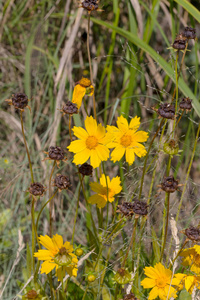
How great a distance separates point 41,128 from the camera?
207cm

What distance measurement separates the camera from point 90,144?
1.04 m

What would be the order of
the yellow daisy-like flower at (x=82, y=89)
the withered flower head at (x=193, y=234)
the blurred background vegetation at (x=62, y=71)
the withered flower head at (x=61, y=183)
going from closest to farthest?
the withered flower head at (x=193, y=234) < the withered flower head at (x=61, y=183) < the yellow daisy-like flower at (x=82, y=89) < the blurred background vegetation at (x=62, y=71)

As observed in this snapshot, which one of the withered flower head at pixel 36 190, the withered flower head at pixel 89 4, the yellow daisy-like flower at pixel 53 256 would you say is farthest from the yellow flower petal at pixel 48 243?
the withered flower head at pixel 89 4

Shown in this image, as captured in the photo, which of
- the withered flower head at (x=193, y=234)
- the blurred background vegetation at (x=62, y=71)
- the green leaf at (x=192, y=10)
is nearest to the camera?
the withered flower head at (x=193, y=234)

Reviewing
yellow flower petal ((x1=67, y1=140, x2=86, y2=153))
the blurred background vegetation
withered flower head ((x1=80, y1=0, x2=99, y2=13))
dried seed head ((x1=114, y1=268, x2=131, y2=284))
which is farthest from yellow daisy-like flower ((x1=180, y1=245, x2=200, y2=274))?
the blurred background vegetation

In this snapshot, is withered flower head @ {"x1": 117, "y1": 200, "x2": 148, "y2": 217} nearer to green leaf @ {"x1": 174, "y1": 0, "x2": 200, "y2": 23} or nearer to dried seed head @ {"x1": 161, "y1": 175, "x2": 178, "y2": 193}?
dried seed head @ {"x1": 161, "y1": 175, "x2": 178, "y2": 193}

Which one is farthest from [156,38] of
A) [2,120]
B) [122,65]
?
[2,120]

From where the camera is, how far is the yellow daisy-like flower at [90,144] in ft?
3.33

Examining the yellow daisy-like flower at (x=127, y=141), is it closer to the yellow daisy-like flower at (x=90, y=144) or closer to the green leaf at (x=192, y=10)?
the yellow daisy-like flower at (x=90, y=144)

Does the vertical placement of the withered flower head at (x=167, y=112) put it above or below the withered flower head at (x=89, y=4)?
below

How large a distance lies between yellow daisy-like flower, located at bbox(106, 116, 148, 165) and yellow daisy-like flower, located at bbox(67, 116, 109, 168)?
0.03m

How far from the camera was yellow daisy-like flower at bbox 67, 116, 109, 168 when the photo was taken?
1.01m

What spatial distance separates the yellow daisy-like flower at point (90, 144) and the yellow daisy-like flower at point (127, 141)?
1.1 inches

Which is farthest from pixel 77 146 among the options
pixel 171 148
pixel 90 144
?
pixel 171 148
